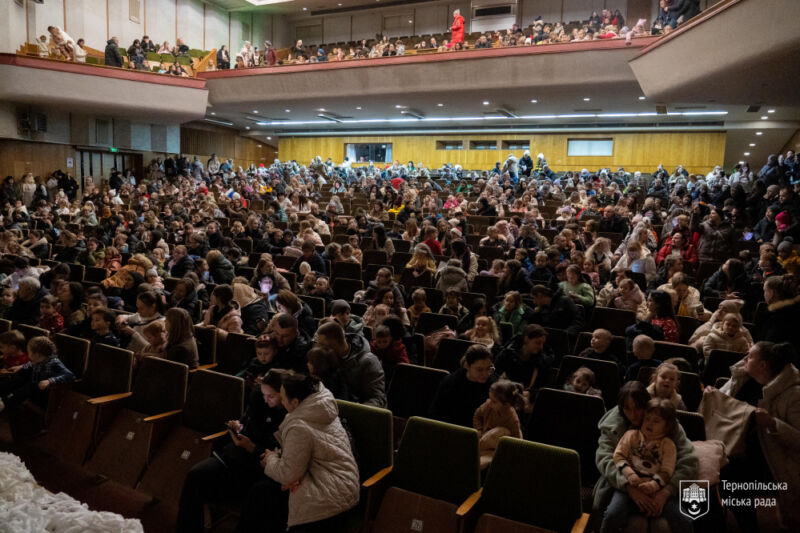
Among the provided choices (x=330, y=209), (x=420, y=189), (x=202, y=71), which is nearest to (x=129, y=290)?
(x=330, y=209)

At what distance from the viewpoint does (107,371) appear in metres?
3.73

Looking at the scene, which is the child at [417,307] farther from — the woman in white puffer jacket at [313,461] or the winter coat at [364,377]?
the woman in white puffer jacket at [313,461]

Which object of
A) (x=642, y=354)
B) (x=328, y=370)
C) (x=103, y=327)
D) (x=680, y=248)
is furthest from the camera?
(x=680, y=248)

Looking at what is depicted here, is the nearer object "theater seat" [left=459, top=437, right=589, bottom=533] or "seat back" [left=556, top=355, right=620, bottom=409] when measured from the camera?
"theater seat" [left=459, top=437, right=589, bottom=533]

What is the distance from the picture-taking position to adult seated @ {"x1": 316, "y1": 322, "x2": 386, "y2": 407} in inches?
127

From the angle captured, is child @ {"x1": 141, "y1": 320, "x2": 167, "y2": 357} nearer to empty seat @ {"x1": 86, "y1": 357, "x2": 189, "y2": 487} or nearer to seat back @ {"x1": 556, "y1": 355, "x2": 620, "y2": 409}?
empty seat @ {"x1": 86, "y1": 357, "x2": 189, "y2": 487}

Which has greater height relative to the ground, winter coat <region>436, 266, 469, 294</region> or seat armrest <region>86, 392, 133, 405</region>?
winter coat <region>436, 266, 469, 294</region>

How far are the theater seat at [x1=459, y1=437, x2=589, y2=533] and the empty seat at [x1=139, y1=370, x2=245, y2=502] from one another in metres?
1.48

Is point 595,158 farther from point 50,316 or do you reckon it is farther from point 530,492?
point 530,492

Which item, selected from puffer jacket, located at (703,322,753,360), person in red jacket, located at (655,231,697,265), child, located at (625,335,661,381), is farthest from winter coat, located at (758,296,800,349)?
person in red jacket, located at (655,231,697,265)

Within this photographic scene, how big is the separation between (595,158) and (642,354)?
1650 centimetres

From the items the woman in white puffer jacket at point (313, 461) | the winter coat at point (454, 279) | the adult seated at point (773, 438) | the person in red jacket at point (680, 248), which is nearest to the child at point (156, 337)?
the woman in white puffer jacket at point (313, 461)

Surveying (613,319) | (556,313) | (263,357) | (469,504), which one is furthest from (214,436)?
(613,319)

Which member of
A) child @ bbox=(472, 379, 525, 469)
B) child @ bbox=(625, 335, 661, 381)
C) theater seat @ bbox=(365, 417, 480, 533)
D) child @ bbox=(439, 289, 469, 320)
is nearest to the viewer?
theater seat @ bbox=(365, 417, 480, 533)
